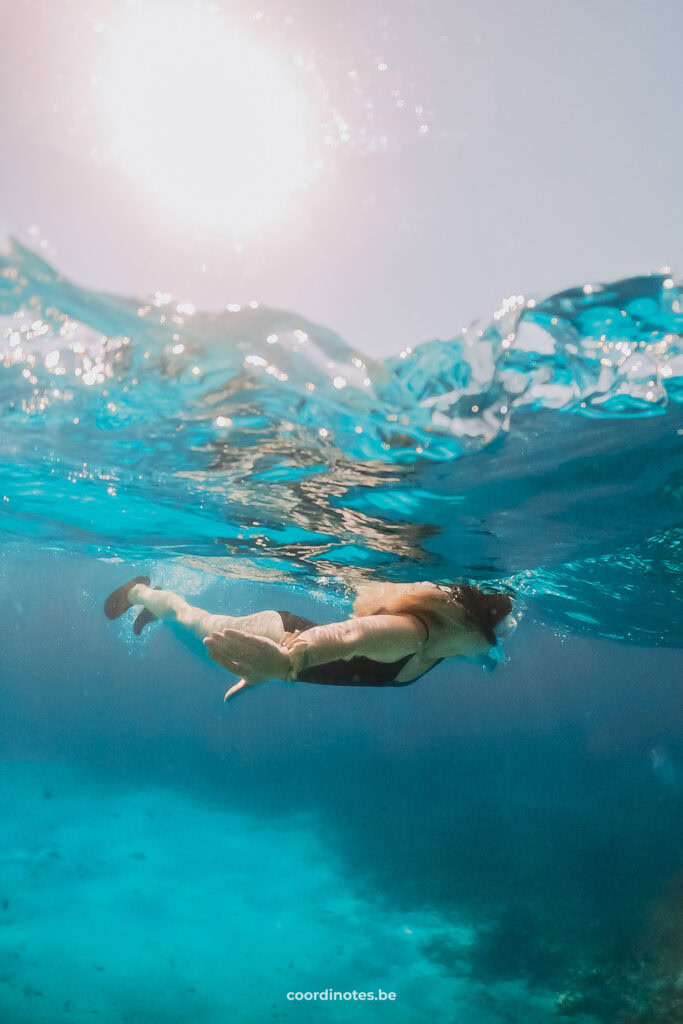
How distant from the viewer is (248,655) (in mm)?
3600

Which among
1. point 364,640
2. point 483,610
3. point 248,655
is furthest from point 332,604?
point 248,655

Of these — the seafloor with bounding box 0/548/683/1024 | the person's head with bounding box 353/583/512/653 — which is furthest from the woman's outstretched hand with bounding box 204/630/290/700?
the seafloor with bounding box 0/548/683/1024

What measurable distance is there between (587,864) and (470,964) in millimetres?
6923

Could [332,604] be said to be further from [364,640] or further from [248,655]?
[248,655]

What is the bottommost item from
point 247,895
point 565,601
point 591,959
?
point 247,895

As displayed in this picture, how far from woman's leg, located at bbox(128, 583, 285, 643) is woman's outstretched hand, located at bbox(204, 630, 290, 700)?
1.37 metres

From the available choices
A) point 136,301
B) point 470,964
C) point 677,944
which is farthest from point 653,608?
point 136,301

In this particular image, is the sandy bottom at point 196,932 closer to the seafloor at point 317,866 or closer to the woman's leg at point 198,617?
the seafloor at point 317,866

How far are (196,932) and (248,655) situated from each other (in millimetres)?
21995

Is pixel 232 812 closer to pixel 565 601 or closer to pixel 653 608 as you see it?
→ pixel 565 601

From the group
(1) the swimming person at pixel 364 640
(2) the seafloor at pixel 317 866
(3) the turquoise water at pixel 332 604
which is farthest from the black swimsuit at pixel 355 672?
(2) the seafloor at pixel 317 866

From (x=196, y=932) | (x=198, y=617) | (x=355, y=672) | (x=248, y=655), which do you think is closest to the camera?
(x=248, y=655)

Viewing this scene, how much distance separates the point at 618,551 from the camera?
1267 centimetres

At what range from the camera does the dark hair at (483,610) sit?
259 inches
